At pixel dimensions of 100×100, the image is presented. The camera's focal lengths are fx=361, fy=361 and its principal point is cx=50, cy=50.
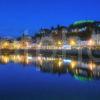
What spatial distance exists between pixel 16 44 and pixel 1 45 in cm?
1156

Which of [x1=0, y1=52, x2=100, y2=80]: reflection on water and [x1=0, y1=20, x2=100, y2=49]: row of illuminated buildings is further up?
[x1=0, y1=20, x2=100, y2=49]: row of illuminated buildings

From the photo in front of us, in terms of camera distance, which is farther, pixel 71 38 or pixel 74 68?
pixel 71 38

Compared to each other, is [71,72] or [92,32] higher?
[92,32]

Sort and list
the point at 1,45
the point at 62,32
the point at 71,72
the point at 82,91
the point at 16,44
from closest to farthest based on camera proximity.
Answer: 1. the point at 82,91
2. the point at 71,72
3. the point at 62,32
4. the point at 1,45
5. the point at 16,44

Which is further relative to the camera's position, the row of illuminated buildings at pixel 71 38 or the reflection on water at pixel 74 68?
the row of illuminated buildings at pixel 71 38

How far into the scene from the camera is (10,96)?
18.3m

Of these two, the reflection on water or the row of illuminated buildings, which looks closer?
the reflection on water

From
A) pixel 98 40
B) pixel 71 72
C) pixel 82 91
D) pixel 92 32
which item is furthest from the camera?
pixel 92 32

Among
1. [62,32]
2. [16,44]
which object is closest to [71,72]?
[62,32]

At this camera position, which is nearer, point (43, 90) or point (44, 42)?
point (43, 90)

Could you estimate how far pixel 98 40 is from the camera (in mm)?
80438

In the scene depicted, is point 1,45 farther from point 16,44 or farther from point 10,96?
point 10,96

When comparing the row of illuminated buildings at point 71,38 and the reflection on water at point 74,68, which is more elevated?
the row of illuminated buildings at point 71,38

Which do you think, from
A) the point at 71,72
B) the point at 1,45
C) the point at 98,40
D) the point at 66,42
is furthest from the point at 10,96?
the point at 1,45
